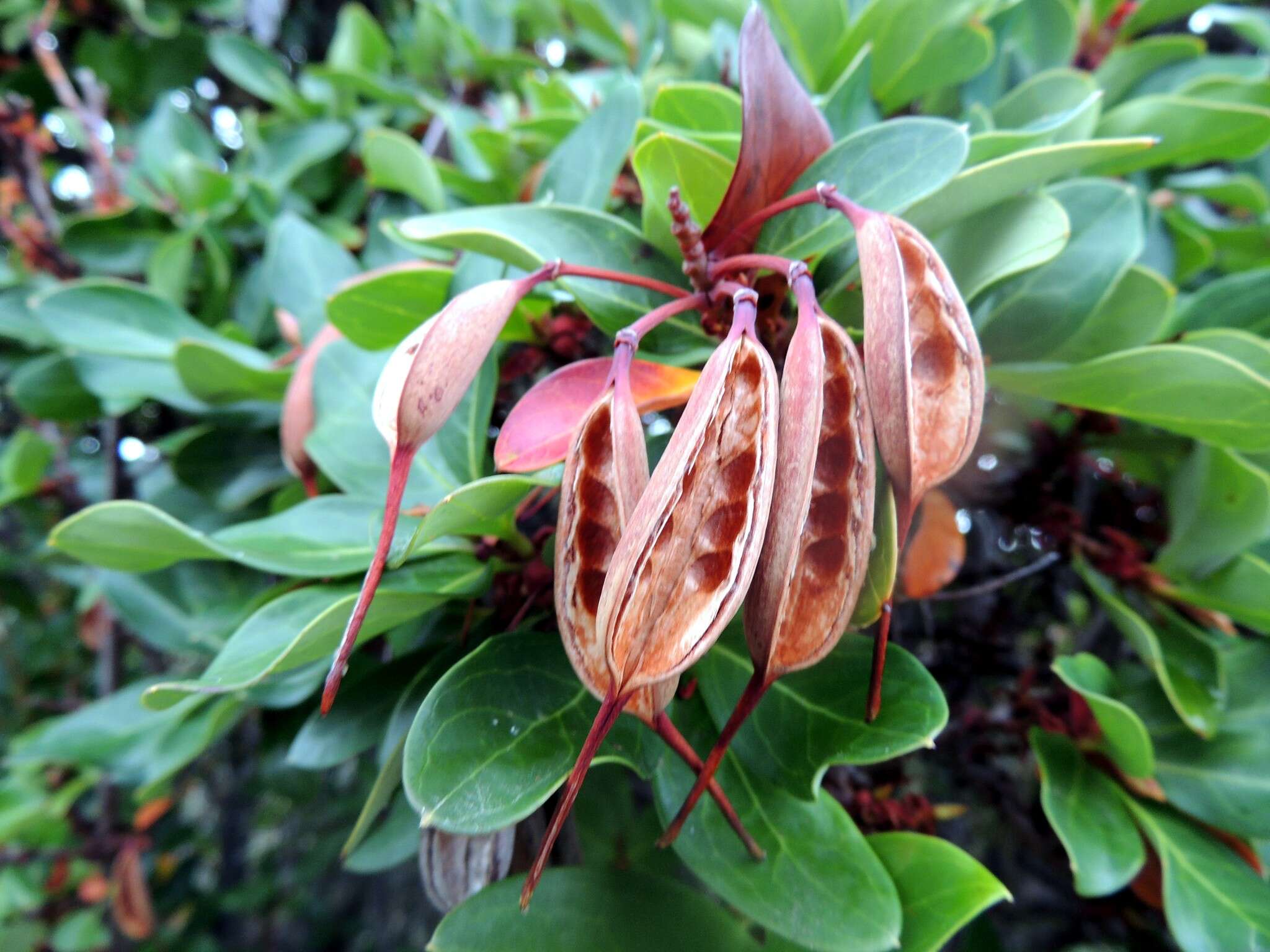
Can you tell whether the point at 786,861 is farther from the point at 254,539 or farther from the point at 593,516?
the point at 254,539

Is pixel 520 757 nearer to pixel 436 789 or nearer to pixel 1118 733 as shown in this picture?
pixel 436 789

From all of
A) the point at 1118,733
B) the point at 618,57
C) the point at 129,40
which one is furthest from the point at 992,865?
the point at 129,40

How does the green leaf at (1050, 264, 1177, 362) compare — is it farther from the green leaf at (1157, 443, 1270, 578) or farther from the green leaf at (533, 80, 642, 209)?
the green leaf at (533, 80, 642, 209)

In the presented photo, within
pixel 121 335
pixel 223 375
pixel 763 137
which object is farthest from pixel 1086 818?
pixel 121 335

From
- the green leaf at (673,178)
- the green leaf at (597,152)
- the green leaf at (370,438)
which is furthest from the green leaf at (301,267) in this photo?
the green leaf at (673,178)

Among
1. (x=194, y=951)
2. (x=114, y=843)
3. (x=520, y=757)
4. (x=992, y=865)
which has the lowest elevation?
(x=194, y=951)

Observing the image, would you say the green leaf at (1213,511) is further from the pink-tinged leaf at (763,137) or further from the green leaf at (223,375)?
the green leaf at (223,375)
